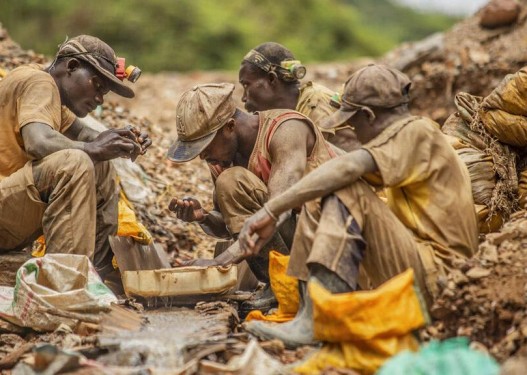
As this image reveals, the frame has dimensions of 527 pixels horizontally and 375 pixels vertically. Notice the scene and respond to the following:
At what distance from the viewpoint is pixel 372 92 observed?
16.3 ft

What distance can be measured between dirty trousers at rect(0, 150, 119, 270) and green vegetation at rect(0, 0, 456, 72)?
14.5m

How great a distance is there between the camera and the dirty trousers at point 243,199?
5781 mm

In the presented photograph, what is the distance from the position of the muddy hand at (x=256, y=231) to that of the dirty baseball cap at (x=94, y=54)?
1816 mm

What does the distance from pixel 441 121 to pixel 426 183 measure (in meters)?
6.28

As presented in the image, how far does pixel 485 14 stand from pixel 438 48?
30.1 inches

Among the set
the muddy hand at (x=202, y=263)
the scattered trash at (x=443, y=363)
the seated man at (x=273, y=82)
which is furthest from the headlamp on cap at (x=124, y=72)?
the scattered trash at (x=443, y=363)

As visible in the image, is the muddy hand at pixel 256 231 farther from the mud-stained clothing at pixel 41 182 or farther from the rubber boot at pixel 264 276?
the mud-stained clothing at pixel 41 182

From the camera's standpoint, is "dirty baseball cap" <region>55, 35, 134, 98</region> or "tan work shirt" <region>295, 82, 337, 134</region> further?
"tan work shirt" <region>295, 82, 337, 134</region>

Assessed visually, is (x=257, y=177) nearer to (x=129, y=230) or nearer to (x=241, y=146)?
(x=241, y=146)

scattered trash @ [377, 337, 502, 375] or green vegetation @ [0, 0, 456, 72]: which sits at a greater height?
green vegetation @ [0, 0, 456, 72]

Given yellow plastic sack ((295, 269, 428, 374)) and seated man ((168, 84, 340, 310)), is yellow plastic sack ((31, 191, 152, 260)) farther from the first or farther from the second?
yellow plastic sack ((295, 269, 428, 374))

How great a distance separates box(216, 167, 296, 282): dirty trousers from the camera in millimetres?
5781

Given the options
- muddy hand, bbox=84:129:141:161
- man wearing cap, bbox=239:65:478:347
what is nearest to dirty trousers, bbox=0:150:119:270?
muddy hand, bbox=84:129:141:161

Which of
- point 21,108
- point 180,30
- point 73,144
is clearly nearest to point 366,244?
point 73,144
